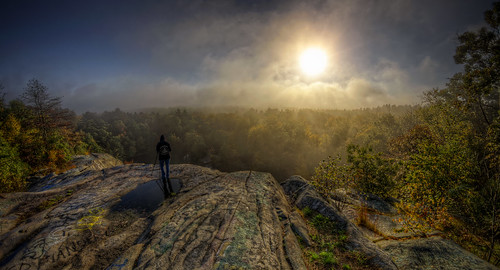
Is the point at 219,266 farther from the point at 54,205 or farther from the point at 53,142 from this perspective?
the point at 53,142

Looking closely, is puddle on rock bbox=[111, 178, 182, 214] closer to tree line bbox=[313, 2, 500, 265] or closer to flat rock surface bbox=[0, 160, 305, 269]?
flat rock surface bbox=[0, 160, 305, 269]

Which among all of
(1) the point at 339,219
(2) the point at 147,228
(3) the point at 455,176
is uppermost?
(3) the point at 455,176

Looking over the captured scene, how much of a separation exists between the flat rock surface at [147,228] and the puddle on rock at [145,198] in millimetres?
54

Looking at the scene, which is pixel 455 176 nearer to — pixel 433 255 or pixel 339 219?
pixel 433 255

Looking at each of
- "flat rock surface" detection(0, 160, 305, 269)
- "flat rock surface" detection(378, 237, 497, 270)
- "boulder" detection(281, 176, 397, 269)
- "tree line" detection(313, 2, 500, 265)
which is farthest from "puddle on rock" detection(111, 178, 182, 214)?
"flat rock surface" detection(378, 237, 497, 270)

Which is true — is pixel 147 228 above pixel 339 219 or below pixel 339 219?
above

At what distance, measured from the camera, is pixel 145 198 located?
10195mm

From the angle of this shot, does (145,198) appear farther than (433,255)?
Yes

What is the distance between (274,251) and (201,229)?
3.27 meters

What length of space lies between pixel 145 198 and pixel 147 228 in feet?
10.2

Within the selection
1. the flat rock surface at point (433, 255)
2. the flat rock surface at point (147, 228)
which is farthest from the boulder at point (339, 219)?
the flat rock surface at point (147, 228)

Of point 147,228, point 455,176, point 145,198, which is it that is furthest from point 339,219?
point 145,198

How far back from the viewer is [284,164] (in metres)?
60.9

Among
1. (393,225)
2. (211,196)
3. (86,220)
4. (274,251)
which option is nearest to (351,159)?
(393,225)
